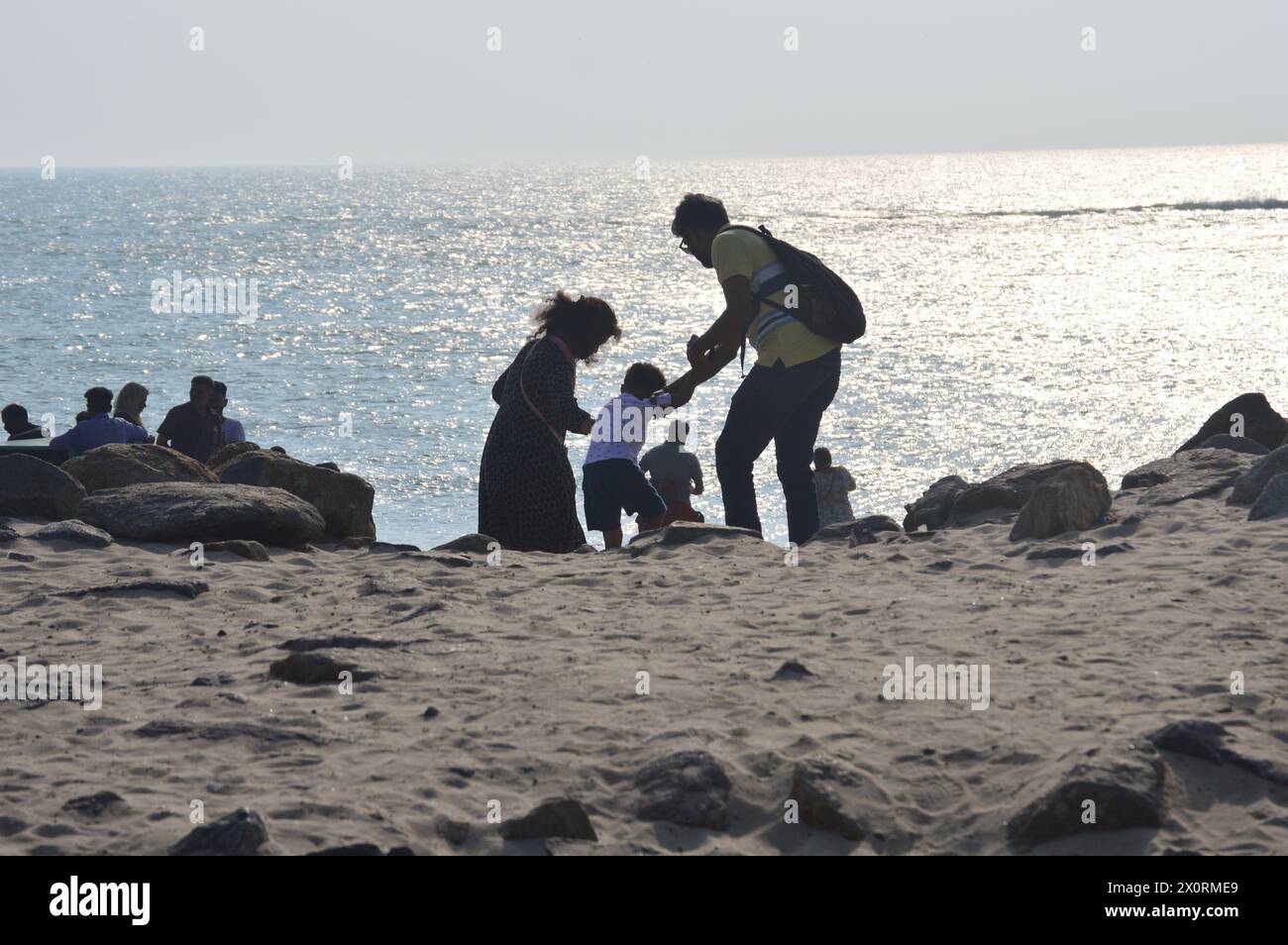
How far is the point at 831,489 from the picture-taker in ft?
39.1

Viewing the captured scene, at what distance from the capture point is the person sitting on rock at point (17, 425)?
45.8 ft

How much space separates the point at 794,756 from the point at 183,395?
37.6m

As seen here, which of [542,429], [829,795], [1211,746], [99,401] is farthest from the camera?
[99,401]

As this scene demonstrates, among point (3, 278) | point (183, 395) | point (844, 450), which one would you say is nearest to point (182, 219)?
point (3, 278)

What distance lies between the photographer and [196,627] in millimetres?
6891

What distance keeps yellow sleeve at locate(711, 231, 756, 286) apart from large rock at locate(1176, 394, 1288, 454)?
5202 millimetres

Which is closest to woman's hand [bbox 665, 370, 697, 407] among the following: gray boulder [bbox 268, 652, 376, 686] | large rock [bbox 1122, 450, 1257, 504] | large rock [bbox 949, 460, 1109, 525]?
large rock [bbox 949, 460, 1109, 525]

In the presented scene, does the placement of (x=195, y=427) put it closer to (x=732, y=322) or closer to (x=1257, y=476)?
(x=732, y=322)

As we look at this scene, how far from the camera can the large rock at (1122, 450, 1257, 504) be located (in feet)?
29.6

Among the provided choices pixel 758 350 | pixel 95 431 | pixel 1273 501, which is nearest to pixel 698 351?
pixel 758 350

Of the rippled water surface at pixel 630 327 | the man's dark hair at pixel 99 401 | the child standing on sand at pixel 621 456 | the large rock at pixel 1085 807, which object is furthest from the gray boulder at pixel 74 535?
the rippled water surface at pixel 630 327

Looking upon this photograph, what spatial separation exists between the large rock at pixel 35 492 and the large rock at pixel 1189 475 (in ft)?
22.1

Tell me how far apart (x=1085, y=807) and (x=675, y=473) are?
6140mm
